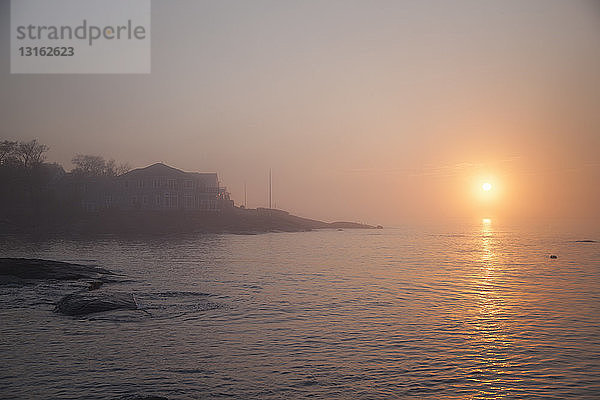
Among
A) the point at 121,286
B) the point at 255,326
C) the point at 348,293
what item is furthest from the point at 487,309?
the point at 121,286

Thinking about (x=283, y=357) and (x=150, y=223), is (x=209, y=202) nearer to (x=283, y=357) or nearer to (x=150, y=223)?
(x=150, y=223)

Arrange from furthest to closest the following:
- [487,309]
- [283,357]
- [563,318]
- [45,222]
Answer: [45,222] → [487,309] → [563,318] → [283,357]

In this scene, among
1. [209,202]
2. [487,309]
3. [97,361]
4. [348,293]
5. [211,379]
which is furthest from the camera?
[209,202]

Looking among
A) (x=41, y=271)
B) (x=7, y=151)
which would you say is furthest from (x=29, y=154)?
(x=41, y=271)

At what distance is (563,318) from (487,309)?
13.0 feet

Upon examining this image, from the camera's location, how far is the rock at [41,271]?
34.4 metres

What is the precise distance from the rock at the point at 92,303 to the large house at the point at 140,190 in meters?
94.6

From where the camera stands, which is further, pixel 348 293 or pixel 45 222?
pixel 45 222

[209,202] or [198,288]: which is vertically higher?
[209,202]

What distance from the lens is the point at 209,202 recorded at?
130m

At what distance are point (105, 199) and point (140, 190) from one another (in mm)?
8959

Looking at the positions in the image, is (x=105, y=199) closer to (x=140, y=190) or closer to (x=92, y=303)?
(x=140, y=190)

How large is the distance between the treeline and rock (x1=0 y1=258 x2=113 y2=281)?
68673mm

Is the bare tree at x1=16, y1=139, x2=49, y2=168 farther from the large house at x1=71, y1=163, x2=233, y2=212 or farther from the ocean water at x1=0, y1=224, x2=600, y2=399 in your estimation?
the ocean water at x1=0, y1=224, x2=600, y2=399
